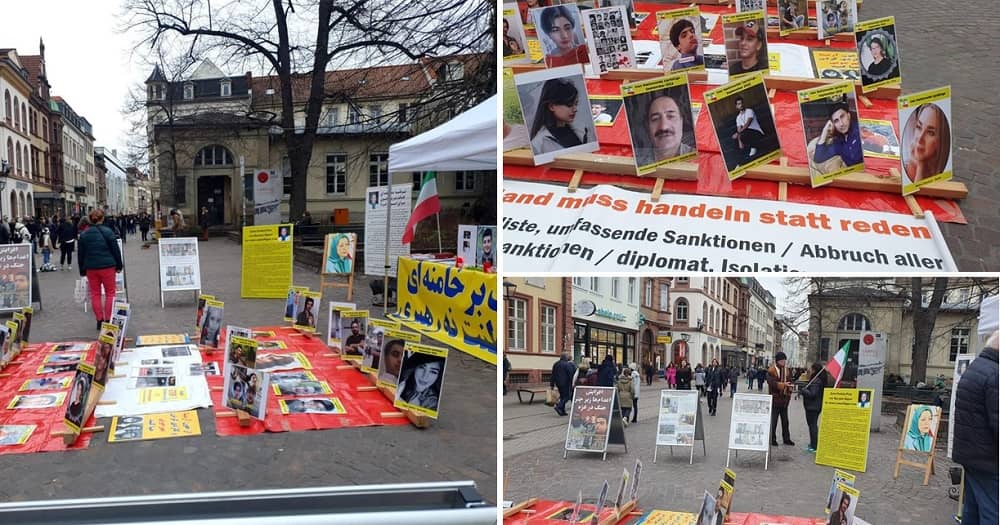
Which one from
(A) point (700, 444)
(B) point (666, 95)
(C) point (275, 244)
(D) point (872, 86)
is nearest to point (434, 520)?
(A) point (700, 444)

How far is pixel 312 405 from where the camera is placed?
16.8 ft

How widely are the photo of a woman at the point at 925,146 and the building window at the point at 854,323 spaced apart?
178cm

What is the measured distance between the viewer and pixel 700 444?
3557 mm

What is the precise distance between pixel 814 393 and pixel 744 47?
2871 millimetres

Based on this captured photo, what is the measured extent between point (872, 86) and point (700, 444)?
291 centimetres

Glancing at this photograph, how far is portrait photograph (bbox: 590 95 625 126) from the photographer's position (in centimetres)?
453

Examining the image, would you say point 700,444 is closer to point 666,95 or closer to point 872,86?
point 666,95

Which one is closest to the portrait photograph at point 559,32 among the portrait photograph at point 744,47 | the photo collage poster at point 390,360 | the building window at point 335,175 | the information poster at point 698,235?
the portrait photograph at point 744,47

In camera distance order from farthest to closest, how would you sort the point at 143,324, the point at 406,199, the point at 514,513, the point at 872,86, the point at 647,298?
the point at 406,199, the point at 143,324, the point at 872,86, the point at 514,513, the point at 647,298

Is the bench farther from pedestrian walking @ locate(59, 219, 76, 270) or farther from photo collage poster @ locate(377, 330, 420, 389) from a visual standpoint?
pedestrian walking @ locate(59, 219, 76, 270)

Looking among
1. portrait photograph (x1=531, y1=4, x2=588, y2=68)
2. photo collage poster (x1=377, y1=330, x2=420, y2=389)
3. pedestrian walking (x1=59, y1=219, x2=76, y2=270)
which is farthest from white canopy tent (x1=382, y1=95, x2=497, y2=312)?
pedestrian walking (x1=59, y1=219, x2=76, y2=270)

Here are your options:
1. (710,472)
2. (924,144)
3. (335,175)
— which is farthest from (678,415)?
(335,175)

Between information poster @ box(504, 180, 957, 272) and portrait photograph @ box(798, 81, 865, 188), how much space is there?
306 mm

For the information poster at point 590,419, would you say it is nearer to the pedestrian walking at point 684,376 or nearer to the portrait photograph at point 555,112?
the pedestrian walking at point 684,376
